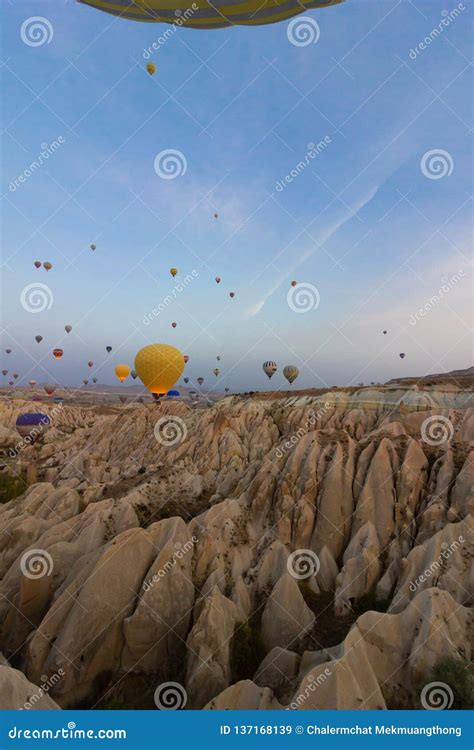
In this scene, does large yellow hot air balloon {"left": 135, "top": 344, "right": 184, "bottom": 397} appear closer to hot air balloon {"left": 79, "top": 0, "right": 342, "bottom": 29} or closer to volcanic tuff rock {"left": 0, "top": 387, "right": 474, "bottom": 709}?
volcanic tuff rock {"left": 0, "top": 387, "right": 474, "bottom": 709}

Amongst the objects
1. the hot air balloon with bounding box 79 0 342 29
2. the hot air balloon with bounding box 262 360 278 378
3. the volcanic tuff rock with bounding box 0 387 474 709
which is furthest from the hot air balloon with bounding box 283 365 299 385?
the hot air balloon with bounding box 79 0 342 29

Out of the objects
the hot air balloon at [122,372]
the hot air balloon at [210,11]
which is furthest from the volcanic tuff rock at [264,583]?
the hot air balloon at [122,372]

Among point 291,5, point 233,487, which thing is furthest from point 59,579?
point 291,5

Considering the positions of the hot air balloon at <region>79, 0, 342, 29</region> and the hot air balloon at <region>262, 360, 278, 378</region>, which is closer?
the hot air balloon at <region>79, 0, 342, 29</region>

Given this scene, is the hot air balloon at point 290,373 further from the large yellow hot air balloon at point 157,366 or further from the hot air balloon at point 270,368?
the large yellow hot air balloon at point 157,366

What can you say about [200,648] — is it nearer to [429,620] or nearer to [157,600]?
[157,600]
